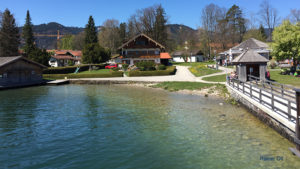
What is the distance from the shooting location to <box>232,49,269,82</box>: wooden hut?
2470 centimetres

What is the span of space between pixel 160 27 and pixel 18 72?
5147 cm

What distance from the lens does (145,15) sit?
267ft

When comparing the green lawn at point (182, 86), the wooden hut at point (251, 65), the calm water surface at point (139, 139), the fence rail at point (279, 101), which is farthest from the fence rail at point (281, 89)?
the green lawn at point (182, 86)

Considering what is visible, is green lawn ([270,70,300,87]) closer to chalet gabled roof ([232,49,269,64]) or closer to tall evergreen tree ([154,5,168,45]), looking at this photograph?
chalet gabled roof ([232,49,269,64])

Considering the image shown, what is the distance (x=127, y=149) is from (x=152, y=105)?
10680 mm

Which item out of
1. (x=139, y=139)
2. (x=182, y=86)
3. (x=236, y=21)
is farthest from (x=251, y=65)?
(x=236, y=21)

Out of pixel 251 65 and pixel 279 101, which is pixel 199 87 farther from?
pixel 279 101

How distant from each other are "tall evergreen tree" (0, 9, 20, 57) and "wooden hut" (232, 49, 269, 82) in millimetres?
62947

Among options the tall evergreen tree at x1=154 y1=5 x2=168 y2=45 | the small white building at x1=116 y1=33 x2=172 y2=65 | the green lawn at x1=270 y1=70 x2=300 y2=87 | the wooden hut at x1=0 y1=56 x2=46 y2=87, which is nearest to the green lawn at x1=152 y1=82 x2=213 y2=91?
the green lawn at x1=270 y1=70 x2=300 y2=87

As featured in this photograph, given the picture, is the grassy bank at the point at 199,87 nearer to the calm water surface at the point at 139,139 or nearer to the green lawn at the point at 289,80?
the green lawn at the point at 289,80

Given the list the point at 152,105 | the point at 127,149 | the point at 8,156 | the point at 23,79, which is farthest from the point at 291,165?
the point at 23,79

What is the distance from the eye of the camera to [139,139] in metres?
11.9

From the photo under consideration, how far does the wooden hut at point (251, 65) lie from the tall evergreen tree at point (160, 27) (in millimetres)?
56823

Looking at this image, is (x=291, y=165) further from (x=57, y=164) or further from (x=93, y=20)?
(x=93, y=20)
